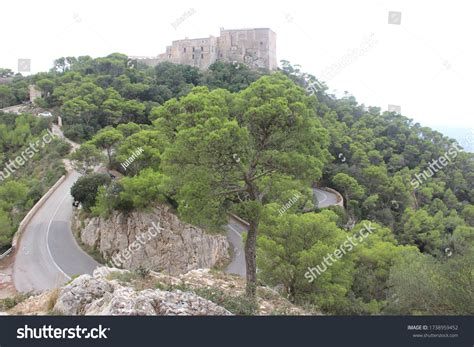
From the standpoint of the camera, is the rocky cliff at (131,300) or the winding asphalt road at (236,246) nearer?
the rocky cliff at (131,300)

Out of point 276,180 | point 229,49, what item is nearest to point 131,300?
point 276,180

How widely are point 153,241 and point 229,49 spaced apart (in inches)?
1775

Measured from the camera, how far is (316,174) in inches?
316

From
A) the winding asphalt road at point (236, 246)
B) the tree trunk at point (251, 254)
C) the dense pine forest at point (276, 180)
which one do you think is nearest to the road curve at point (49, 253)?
the dense pine forest at point (276, 180)

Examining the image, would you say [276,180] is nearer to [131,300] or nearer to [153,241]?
[131,300]

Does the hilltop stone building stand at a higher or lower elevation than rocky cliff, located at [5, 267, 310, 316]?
higher

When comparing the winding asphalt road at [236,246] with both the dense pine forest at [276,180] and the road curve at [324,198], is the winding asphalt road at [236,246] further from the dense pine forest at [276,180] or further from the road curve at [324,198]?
the road curve at [324,198]

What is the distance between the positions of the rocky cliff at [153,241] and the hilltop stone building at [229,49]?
40.8 metres

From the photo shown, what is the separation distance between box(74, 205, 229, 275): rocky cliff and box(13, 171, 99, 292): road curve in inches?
36.3

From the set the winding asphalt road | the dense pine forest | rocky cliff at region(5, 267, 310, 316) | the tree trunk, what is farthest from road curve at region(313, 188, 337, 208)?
rocky cliff at region(5, 267, 310, 316)

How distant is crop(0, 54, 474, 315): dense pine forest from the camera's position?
8.00 meters

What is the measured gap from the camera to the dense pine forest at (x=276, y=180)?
26.2 ft

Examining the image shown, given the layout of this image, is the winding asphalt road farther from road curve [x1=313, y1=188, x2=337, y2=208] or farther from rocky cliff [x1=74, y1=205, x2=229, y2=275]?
road curve [x1=313, y1=188, x2=337, y2=208]
